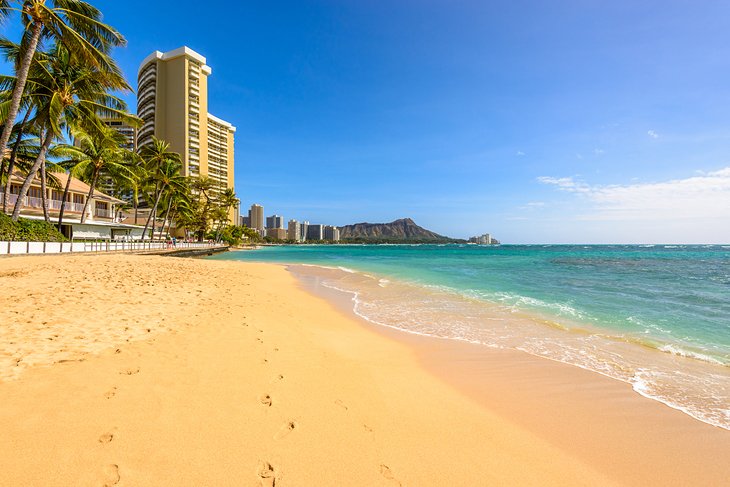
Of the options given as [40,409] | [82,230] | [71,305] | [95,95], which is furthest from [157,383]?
[82,230]

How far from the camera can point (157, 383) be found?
3449 mm

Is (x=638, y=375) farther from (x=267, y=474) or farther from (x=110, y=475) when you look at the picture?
(x=110, y=475)

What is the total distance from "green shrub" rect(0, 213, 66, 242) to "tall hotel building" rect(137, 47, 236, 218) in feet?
206

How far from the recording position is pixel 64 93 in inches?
727

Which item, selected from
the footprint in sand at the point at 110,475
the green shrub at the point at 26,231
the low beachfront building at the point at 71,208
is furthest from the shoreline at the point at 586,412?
the low beachfront building at the point at 71,208

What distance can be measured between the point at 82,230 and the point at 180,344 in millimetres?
37019

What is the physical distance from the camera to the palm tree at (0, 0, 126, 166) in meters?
13.6

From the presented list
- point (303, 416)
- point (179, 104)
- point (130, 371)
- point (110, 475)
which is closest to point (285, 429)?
point (303, 416)

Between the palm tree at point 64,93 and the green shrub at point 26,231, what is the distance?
3.24 feet

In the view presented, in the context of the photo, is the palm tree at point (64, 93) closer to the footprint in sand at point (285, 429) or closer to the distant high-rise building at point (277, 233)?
the footprint in sand at point (285, 429)

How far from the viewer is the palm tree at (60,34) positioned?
44.5 feet

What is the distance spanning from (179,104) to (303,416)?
317 ft

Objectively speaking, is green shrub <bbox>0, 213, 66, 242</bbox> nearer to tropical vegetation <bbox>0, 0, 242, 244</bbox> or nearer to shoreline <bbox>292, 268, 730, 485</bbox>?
tropical vegetation <bbox>0, 0, 242, 244</bbox>

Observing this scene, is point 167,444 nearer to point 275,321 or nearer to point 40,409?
point 40,409
